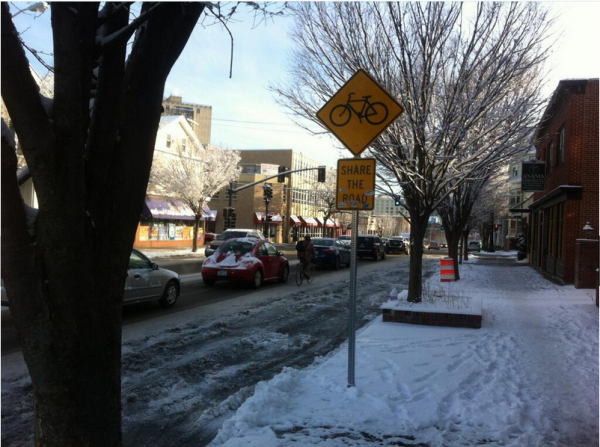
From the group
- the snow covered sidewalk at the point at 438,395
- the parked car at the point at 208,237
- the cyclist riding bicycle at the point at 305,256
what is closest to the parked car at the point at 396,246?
the parked car at the point at 208,237

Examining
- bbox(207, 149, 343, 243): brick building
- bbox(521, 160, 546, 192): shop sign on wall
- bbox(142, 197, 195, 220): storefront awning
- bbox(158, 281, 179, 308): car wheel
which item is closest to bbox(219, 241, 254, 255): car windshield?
bbox(158, 281, 179, 308): car wheel

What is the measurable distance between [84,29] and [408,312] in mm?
7373

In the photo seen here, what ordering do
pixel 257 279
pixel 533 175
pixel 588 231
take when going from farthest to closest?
pixel 533 175 → pixel 588 231 → pixel 257 279

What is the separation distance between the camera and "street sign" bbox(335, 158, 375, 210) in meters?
5.04

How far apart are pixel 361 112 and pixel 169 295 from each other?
7409 mm

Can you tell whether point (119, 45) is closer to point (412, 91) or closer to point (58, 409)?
point (58, 409)

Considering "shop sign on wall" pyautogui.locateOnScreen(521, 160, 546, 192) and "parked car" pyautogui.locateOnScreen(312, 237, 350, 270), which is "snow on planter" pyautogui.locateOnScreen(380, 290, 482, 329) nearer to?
"parked car" pyautogui.locateOnScreen(312, 237, 350, 270)

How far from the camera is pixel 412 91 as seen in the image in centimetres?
907

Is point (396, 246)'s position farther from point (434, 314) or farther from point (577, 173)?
point (434, 314)

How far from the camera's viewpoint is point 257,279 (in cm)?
1452

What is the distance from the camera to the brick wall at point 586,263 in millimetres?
13953

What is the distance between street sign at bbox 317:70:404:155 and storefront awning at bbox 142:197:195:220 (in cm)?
3152

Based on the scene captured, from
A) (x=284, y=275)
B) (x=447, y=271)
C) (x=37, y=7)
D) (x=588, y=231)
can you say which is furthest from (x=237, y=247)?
(x=37, y=7)

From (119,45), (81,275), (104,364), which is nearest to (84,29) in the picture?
(119,45)
